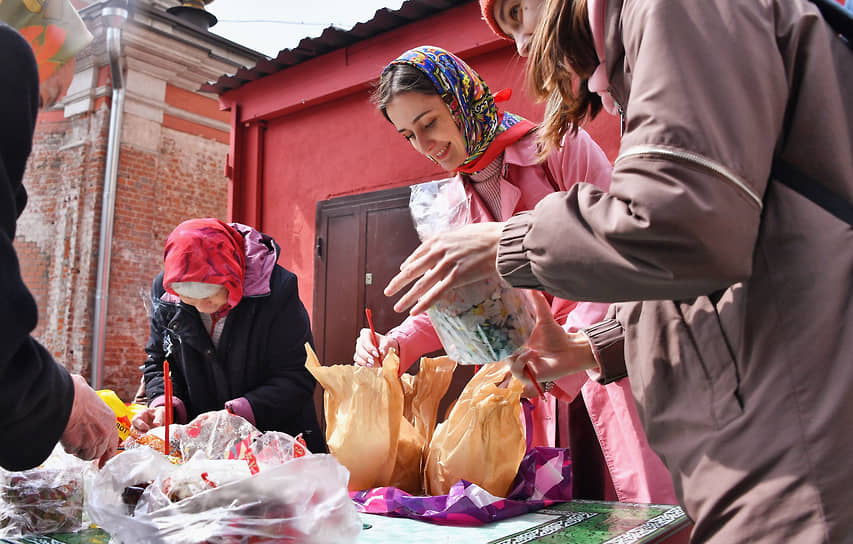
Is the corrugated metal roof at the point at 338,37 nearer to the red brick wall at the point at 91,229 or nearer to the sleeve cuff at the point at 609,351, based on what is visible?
the red brick wall at the point at 91,229

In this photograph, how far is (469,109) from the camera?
6.36 ft

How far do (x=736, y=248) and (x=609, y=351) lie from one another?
632 mm

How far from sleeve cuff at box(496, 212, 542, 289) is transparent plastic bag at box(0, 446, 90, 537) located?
1018 mm

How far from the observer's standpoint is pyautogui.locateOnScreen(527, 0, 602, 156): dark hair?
905 millimetres

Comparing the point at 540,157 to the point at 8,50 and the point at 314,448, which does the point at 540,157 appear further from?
the point at 314,448

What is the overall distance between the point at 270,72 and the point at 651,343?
5230mm

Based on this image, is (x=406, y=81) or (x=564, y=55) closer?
(x=564, y=55)

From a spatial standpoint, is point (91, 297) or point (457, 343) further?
point (91, 297)

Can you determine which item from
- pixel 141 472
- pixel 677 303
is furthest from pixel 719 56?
pixel 141 472

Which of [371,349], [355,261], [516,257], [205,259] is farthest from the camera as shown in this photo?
[355,261]

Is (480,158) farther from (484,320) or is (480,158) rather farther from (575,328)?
(484,320)

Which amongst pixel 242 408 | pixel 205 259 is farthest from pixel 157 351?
pixel 242 408

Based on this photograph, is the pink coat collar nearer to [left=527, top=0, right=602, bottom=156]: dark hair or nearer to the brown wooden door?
[left=527, top=0, right=602, bottom=156]: dark hair

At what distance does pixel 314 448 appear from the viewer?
8.38 ft
